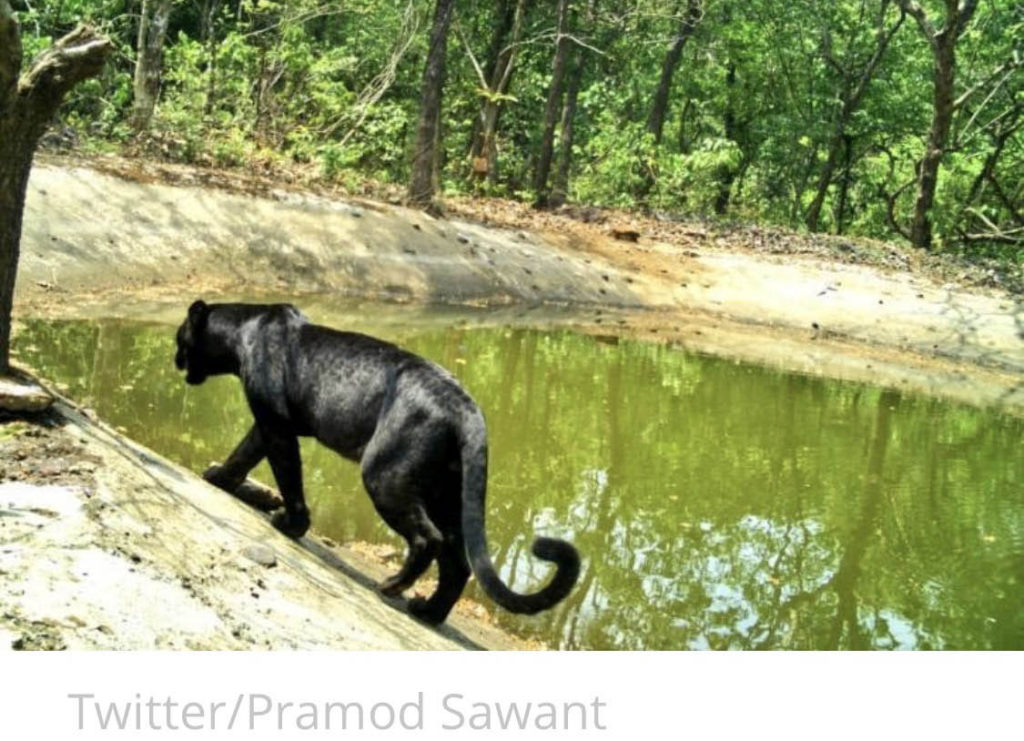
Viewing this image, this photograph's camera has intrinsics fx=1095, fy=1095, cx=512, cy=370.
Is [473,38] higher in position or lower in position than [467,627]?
higher

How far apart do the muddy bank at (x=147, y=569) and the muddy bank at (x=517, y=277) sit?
657 cm

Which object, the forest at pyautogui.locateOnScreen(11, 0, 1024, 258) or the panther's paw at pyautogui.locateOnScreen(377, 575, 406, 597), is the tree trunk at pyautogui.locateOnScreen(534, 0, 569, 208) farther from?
the panther's paw at pyautogui.locateOnScreen(377, 575, 406, 597)

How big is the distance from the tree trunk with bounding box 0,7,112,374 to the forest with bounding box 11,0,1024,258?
883 cm

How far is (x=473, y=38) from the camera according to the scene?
80.0 ft

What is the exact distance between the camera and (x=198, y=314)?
21.9ft

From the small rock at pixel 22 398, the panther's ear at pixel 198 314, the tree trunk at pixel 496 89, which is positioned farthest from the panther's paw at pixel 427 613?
the tree trunk at pixel 496 89

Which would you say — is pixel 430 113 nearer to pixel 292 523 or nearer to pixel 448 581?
pixel 292 523

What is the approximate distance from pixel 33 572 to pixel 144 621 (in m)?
0.41

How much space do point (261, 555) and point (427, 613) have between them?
985mm

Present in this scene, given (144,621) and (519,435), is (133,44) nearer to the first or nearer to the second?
(519,435)

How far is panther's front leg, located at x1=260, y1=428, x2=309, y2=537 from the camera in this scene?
5.98 meters

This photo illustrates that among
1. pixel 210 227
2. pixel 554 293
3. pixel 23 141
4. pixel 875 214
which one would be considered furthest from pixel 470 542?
pixel 875 214

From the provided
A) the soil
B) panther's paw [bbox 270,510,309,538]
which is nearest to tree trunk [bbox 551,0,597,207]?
the soil

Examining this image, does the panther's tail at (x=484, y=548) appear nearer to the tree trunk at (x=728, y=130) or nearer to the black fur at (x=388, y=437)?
the black fur at (x=388, y=437)
